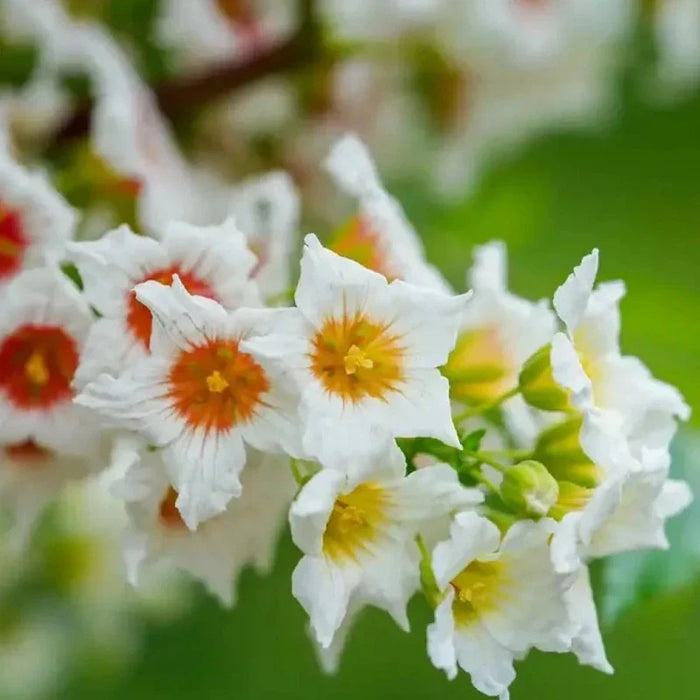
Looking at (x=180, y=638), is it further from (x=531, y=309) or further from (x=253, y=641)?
(x=531, y=309)

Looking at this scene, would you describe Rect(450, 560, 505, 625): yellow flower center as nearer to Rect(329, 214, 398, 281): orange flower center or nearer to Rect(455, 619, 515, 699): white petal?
Rect(455, 619, 515, 699): white petal

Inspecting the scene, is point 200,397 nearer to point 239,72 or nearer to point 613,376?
point 613,376

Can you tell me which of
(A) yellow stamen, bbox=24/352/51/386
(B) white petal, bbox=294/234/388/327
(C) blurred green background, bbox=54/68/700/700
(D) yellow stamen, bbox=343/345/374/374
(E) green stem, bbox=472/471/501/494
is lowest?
(C) blurred green background, bbox=54/68/700/700

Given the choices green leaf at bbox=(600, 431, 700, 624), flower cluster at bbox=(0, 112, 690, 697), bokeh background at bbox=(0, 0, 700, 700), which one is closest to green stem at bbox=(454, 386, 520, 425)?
flower cluster at bbox=(0, 112, 690, 697)

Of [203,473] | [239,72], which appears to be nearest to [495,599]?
[203,473]

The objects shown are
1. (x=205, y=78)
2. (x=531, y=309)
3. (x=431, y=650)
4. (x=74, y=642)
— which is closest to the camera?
(x=431, y=650)

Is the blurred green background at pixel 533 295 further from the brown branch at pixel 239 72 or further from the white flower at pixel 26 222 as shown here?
the white flower at pixel 26 222

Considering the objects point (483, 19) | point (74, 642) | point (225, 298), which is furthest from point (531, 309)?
point (74, 642)

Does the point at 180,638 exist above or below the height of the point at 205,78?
below
